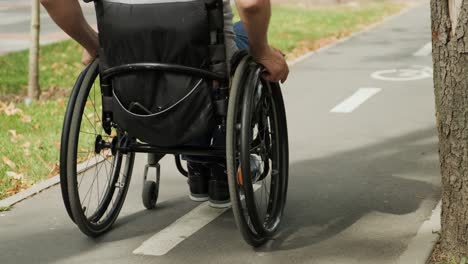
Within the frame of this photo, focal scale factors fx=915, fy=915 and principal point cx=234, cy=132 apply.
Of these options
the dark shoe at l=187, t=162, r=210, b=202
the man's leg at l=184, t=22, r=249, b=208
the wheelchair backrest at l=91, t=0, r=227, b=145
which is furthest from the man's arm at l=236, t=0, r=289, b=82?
the dark shoe at l=187, t=162, r=210, b=202

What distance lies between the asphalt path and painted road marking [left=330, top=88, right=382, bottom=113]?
10 mm

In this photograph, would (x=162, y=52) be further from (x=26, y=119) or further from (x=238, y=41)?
(x=26, y=119)

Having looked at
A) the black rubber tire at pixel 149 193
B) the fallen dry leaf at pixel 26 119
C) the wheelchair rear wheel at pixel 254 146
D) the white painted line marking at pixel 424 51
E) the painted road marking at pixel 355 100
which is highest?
the wheelchair rear wheel at pixel 254 146

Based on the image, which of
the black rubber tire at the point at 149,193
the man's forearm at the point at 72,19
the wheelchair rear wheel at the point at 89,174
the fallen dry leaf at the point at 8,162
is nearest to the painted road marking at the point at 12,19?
the fallen dry leaf at the point at 8,162

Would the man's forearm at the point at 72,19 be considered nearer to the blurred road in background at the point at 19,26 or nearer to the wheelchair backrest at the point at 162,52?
the wheelchair backrest at the point at 162,52

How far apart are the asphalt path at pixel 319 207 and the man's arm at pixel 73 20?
3.43 ft

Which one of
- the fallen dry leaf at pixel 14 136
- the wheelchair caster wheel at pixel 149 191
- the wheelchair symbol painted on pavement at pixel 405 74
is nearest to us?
the wheelchair caster wheel at pixel 149 191

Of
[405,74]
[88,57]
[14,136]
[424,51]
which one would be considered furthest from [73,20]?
[424,51]

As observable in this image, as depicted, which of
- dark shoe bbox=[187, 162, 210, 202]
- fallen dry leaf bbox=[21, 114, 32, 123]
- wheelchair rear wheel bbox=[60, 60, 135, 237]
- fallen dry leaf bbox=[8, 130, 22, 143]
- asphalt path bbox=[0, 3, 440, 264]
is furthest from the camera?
fallen dry leaf bbox=[21, 114, 32, 123]

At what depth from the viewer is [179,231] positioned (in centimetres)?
500

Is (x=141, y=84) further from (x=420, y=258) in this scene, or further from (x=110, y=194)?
(x=420, y=258)

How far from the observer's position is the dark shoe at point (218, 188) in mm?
5105

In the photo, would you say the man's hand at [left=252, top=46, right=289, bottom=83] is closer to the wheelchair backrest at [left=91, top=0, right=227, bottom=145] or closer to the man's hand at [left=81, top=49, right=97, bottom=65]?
the wheelchair backrest at [left=91, top=0, right=227, bottom=145]

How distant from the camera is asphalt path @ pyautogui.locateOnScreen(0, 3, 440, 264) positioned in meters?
4.63
